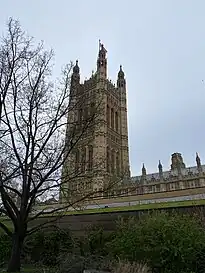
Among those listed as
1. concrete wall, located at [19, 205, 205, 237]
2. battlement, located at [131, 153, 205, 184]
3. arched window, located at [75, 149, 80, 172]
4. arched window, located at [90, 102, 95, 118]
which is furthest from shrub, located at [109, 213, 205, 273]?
battlement, located at [131, 153, 205, 184]

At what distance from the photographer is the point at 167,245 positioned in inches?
358

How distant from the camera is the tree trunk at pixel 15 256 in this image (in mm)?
10651

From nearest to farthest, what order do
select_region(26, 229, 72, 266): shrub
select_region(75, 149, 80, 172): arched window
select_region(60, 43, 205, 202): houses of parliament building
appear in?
select_region(75, 149, 80, 172): arched window, select_region(60, 43, 205, 202): houses of parliament building, select_region(26, 229, 72, 266): shrub

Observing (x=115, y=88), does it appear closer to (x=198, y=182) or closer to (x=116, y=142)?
(x=116, y=142)

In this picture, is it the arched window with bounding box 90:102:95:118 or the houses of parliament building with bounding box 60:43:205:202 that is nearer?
the houses of parliament building with bounding box 60:43:205:202

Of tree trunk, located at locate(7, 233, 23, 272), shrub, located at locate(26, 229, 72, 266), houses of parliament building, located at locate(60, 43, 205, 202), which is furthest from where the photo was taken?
shrub, located at locate(26, 229, 72, 266)

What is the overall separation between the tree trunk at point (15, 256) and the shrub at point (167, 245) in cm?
422

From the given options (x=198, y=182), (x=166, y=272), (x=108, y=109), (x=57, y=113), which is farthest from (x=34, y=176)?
(x=108, y=109)

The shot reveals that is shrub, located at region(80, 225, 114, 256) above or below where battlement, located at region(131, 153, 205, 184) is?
below

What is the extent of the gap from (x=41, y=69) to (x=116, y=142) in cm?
5903

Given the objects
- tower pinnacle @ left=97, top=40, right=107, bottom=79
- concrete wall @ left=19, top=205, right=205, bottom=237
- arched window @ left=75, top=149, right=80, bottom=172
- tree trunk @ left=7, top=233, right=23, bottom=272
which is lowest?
tree trunk @ left=7, top=233, right=23, bottom=272

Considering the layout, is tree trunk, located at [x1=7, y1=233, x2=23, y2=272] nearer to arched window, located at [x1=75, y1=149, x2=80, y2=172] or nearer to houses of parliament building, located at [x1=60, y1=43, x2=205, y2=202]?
houses of parliament building, located at [x1=60, y1=43, x2=205, y2=202]

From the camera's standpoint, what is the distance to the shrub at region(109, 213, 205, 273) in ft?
29.6

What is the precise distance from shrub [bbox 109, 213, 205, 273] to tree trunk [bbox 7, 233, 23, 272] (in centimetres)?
422
